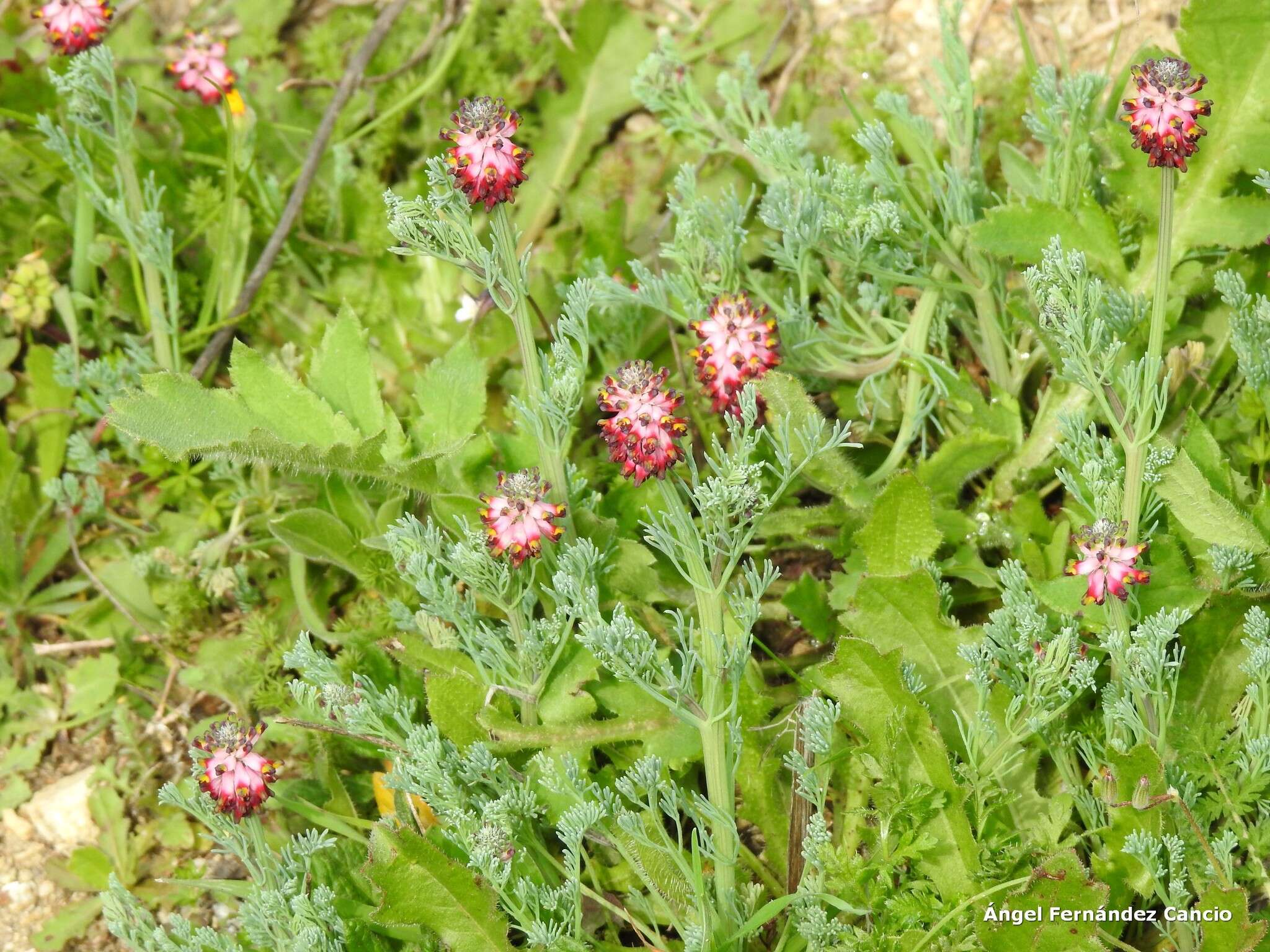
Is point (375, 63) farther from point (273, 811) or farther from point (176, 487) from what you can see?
point (273, 811)

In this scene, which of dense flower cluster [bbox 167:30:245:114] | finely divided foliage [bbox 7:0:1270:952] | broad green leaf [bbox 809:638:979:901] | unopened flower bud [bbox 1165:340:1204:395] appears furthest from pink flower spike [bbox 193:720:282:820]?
unopened flower bud [bbox 1165:340:1204:395]

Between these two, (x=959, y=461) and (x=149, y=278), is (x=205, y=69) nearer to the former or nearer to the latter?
(x=149, y=278)

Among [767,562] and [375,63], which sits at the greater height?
[375,63]

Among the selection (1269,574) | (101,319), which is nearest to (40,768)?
(101,319)

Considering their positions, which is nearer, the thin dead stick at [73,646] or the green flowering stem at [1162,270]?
the green flowering stem at [1162,270]

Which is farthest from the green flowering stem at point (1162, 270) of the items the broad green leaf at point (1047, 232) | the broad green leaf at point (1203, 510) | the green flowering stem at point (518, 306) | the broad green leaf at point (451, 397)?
the broad green leaf at point (451, 397)

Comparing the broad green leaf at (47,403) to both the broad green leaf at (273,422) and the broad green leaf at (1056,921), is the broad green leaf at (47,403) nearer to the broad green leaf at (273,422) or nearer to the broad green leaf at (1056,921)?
the broad green leaf at (273,422)

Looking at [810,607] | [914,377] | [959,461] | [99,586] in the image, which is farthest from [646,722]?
[99,586]
